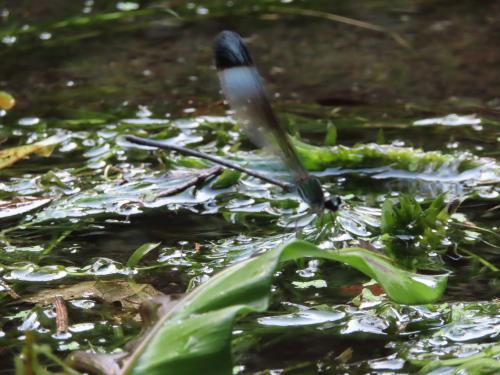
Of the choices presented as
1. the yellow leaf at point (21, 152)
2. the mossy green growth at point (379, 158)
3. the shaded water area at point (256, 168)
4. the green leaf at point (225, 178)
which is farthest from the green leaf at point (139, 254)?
the yellow leaf at point (21, 152)

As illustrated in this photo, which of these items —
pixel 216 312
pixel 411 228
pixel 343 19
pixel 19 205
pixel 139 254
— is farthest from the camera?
pixel 343 19

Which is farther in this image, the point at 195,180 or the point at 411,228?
the point at 195,180

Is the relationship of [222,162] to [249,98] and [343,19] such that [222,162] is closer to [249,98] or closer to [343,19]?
[249,98]

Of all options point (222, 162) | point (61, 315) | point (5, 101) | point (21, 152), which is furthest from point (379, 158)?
point (5, 101)

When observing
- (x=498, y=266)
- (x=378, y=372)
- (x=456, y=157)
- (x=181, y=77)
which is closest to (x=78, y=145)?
(x=181, y=77)

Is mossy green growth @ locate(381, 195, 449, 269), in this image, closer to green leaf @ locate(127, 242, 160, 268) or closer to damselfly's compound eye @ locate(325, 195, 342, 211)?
damselfly's compound eye @ locate(325, 195, 342, 211)

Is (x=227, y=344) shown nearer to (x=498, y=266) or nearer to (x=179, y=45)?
(x=498, y=266)
